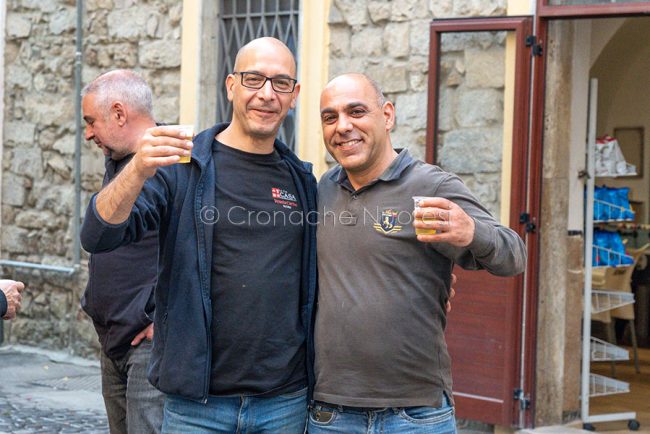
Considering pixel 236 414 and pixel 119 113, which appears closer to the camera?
pixel 236 414

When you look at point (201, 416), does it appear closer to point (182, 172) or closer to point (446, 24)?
point (182, 172)

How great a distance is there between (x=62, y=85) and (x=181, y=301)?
6.92 metres

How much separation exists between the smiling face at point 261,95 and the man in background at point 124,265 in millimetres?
827

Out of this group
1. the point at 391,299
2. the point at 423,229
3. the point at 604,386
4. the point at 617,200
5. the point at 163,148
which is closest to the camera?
the point at 163,148

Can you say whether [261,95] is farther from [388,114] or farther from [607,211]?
[607,211]

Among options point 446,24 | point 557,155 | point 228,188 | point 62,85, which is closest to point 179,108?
point 62,85

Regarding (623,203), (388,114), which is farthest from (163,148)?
(623,203)

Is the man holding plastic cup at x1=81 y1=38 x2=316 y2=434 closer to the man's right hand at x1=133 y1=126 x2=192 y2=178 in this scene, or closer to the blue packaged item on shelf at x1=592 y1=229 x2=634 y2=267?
the man's right hand at x1=133 y1=126 x2=192 y2=178

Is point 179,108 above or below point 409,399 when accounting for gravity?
above

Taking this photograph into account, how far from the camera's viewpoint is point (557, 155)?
23.3 ft

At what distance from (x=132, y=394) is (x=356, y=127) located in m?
1.37

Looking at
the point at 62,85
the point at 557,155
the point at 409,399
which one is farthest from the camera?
the point at 62,85

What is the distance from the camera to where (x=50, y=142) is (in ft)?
33.0

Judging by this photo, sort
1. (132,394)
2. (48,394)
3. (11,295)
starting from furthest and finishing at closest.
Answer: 1. (48,394)
2. (11,295)
3. (132,394)
